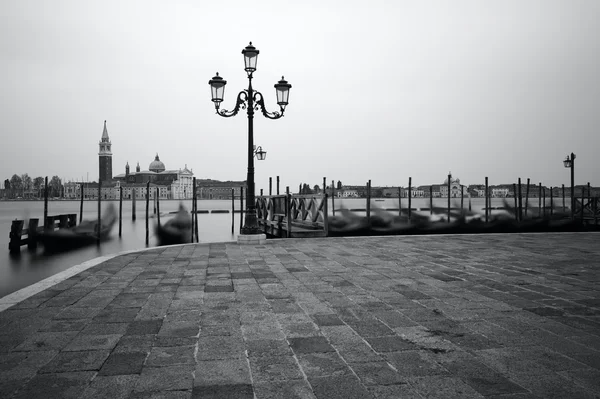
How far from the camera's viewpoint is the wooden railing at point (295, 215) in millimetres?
13227

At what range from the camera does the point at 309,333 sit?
359cm

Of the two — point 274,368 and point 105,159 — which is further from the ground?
point 105,159

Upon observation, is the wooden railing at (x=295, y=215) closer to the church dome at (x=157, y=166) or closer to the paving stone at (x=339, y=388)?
the paving stone at (x=339, y=388)

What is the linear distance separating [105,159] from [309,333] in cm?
16519

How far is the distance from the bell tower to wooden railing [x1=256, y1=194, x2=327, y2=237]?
148 metres

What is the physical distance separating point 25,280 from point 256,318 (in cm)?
1010

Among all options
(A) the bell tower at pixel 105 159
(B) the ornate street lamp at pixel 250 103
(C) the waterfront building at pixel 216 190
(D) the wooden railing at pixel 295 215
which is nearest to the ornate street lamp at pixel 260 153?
(D) the wooden railing at pixel 295 215

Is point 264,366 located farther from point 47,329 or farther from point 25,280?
point 25,280

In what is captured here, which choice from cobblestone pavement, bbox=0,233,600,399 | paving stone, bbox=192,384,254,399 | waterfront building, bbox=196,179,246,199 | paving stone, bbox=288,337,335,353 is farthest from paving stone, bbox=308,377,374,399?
waterfront building, bbox=196,179,246,199

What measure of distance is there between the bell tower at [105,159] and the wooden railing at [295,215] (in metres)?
148

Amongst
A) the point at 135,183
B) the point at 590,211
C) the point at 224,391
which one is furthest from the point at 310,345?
the point at 135,183

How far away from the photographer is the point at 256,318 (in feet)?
13.2

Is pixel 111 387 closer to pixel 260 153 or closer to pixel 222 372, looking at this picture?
pixel 222 372

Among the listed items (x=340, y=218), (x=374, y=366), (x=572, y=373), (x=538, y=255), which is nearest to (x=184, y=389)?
(x=374, y=366)
